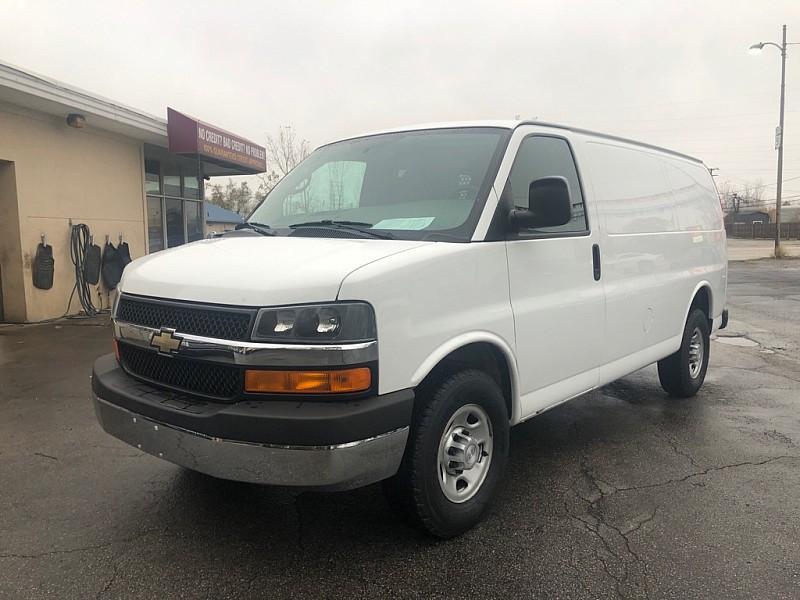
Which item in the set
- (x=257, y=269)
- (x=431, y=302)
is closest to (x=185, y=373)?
(x=257, y=269)

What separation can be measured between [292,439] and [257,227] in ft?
5.89

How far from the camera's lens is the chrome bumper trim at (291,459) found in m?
2.54

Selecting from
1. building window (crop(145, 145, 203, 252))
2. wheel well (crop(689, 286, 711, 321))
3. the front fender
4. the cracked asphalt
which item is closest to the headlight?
the front fender

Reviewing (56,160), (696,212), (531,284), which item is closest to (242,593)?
(531,284)

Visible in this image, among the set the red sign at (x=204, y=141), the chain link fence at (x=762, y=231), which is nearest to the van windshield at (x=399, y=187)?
the red sign at (x=204, y=141)

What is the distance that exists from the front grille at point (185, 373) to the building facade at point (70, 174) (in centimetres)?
733

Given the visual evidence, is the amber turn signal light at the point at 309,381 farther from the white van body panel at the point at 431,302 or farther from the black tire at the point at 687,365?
the black tire at the point at 687,365

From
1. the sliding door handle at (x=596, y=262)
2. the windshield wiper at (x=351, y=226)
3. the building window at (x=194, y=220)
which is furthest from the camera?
the building window at (x=194, y=220)

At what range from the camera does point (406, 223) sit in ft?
11.1

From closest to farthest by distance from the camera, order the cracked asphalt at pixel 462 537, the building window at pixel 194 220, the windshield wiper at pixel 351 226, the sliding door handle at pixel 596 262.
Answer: the cracked asphalt at pixel 462 537 → the windshield wiper at pixel 351 226 → the sliding door handle at pixel 596 262 → the building window at pixel 194 220

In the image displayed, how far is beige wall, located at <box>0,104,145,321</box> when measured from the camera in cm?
983

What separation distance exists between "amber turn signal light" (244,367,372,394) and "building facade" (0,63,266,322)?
322 inches

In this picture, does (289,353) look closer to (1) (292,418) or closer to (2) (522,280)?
(1) (292,418)

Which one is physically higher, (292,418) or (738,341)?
(292,418)
